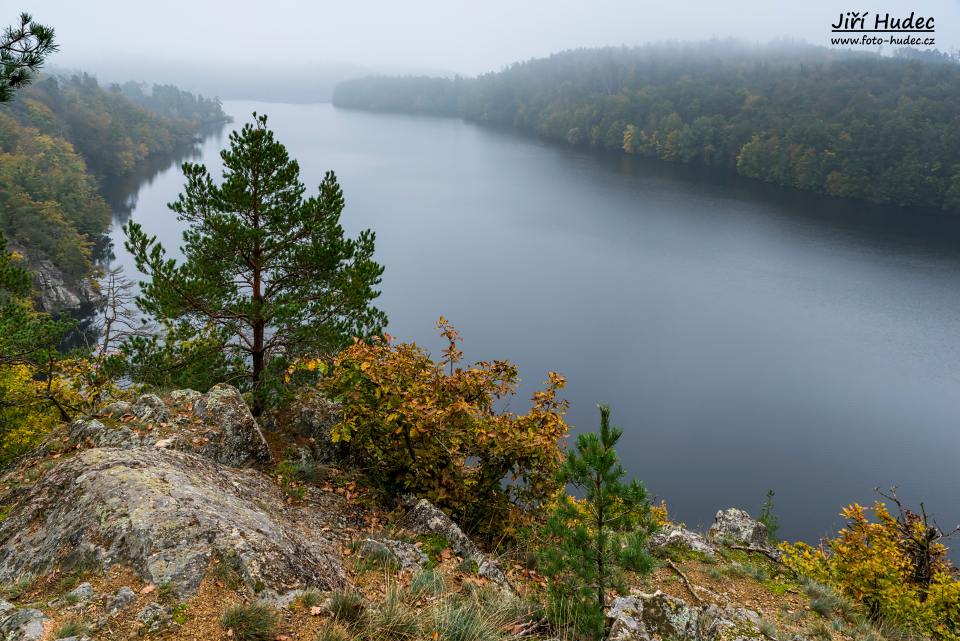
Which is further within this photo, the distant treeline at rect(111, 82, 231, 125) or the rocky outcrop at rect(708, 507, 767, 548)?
the distant treeline at rect(111, 82, 231, 125)

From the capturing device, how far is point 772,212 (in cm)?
7669

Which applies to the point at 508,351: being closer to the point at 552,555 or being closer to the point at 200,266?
the point at 200,266

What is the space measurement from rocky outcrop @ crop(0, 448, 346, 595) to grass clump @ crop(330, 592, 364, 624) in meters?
0.60

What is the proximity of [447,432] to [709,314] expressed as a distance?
4420cm

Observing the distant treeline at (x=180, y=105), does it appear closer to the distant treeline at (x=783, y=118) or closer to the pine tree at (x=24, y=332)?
the distant treeline at (x=783, y=118)

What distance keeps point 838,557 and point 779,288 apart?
4991cm

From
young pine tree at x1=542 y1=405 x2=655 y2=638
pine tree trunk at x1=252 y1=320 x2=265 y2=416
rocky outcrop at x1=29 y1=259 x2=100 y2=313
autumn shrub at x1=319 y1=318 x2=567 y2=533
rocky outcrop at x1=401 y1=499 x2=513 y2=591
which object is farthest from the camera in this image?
rocky outcrop at x1=29 y1=259 x2=100 y2=313

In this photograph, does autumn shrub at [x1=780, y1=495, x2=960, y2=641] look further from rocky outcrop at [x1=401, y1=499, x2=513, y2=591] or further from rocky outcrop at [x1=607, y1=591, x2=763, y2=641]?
rocky outcrop at [x1=401, y1=499, x2=513, y2=591]

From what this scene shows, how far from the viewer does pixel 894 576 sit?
8.34 m

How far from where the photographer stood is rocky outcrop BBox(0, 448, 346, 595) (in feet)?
15.4

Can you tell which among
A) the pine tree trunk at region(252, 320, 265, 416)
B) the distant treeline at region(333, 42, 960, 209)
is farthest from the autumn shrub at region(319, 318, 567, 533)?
the distant treeline at region(333, 42, 960, 209)

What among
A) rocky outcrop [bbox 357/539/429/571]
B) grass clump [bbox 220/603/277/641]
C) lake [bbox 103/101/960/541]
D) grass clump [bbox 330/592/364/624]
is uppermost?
grass clump [bbox 220/603/277/641]

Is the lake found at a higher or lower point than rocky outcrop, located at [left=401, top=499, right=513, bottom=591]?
lower

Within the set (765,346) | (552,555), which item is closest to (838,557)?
(552,555)
